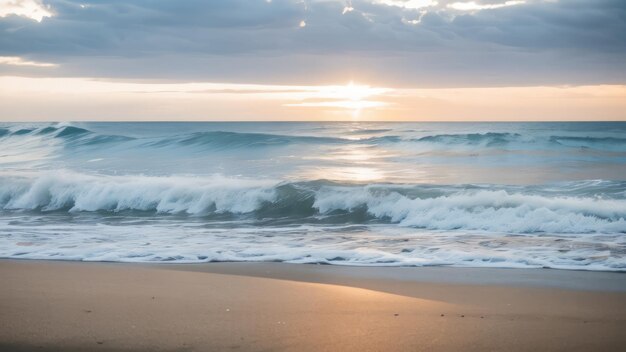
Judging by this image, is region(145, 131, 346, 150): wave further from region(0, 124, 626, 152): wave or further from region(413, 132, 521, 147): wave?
region(413, 132, 521, 147): wave

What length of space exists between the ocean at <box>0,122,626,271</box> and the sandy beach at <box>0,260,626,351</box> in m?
1.05

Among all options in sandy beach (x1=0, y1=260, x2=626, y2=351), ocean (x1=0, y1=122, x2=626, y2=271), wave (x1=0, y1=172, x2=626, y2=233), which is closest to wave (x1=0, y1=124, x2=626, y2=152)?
ocean (x1=0, y1=122, x2=626, y2=271)

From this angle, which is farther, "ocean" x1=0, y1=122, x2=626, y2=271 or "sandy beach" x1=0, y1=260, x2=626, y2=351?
"ocean" x1=0, y1=122, x2=626, y2=271

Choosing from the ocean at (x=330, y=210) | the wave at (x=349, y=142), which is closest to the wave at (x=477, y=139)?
the wave at (x=349, y=142)

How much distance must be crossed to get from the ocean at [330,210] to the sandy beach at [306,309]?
41.4 inches

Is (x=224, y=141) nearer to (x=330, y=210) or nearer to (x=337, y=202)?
(x=337, y=202)

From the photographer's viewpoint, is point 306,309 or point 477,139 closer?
point 306,309

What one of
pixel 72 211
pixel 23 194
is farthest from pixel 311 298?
pixel 23 194

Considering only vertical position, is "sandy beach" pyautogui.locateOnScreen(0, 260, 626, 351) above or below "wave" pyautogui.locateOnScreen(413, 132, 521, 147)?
below

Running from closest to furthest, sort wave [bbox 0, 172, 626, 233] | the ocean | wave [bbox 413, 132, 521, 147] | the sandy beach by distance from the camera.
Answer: the sandy beach
the ocean
wave [bbox 0, 172, 626, 233]
wave [bbox 413, 132, 521, 147]

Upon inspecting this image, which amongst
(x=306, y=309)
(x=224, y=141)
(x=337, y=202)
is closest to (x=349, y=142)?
(x=224, y=141)

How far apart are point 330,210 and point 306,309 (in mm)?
9511

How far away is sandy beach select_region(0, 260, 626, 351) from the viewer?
461 centimetres

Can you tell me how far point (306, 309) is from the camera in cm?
563
